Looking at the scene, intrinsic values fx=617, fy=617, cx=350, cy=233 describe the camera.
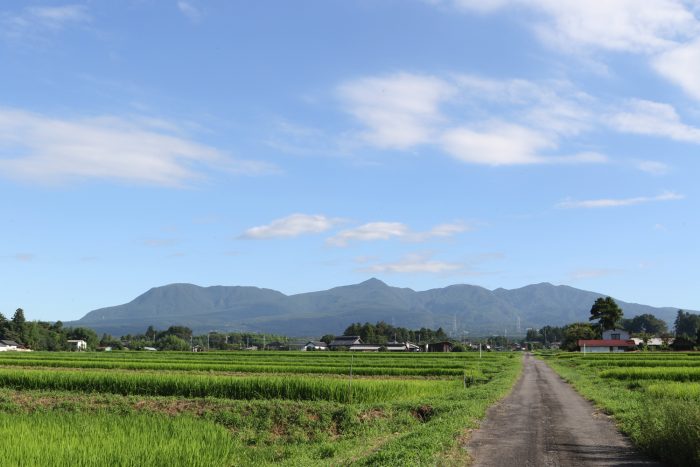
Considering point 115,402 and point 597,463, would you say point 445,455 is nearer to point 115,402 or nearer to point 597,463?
point 597,463

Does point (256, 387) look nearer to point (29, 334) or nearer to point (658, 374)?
point (658, 374)

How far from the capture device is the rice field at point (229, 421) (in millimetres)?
15695

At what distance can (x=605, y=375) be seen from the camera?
162 ft

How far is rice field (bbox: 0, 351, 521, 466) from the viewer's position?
1570 centimetres

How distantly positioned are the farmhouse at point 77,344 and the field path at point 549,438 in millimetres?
159051

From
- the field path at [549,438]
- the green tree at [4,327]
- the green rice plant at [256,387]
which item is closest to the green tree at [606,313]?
the green rice plant at [256,387]

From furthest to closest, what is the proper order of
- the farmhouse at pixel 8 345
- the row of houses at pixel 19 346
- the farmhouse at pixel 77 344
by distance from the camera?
the farmhouse at pixel 77 344
the farmhouse at pixel 8 345
the row of houses at pixel 19 346

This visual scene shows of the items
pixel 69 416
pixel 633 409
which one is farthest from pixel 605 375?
pixel 69 416

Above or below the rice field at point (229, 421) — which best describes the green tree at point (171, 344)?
below

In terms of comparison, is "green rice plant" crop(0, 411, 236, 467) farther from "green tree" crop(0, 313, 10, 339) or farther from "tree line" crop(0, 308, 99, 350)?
"green tree" crop(0, 313, 10, 339)

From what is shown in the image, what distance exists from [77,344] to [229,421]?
536ft

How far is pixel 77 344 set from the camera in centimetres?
17100

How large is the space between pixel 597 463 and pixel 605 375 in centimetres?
3759

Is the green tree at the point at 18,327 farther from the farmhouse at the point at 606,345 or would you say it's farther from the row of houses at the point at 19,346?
the farmhouse at the point at 606,345
